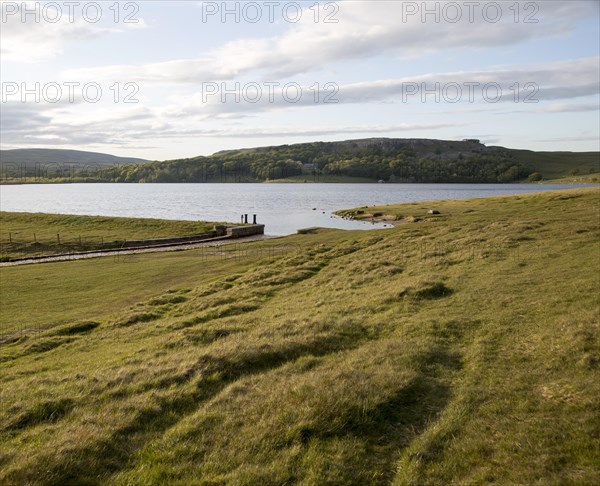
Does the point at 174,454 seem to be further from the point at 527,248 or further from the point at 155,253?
the point at 155,253

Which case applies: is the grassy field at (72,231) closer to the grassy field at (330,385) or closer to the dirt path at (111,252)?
the dirt path at (111,252)

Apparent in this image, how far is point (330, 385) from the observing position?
433 inches

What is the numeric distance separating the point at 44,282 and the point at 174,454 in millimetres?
28663

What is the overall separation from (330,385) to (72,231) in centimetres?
7153

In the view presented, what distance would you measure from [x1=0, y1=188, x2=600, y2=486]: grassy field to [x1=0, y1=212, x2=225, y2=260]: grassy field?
120 ft

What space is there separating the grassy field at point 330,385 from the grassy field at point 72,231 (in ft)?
120

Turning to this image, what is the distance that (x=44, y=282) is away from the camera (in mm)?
33656

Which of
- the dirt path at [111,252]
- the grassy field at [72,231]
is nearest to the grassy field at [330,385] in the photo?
the dirt path at [111,252]

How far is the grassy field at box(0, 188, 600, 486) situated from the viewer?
27.2ft

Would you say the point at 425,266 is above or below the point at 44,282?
above

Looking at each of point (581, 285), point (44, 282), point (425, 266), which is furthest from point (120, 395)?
point (44, 282)

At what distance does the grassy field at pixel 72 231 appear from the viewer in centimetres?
5878

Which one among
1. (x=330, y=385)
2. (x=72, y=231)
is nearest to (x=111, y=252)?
(x=72, y=231)

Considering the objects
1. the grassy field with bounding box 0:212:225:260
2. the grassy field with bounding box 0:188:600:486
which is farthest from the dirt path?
the grassy field with bounding box 0:188:600:486
